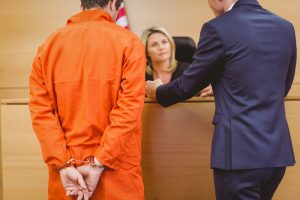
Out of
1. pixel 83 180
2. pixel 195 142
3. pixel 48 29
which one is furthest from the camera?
pixel 48 29

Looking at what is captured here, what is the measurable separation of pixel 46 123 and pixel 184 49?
1.73 meters

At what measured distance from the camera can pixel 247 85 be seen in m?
1.12

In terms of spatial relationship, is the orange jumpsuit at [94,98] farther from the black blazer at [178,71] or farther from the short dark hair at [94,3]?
the black blazer at [178,71]

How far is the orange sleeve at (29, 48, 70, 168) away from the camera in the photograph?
3.64ft

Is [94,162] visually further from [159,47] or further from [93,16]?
[159,47]

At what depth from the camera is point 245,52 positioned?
3.67ft

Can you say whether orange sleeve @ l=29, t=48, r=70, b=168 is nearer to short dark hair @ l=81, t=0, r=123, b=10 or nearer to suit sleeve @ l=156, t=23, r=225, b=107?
short dark hair @ l=81, t=0, r=123, b=10

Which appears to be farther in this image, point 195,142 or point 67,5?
point 67,5

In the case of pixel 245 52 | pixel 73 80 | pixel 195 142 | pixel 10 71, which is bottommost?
pixel 10 71

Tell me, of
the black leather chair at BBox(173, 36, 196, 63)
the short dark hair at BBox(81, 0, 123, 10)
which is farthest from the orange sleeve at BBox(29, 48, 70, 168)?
the black leather chair at BBox(173, 36, 196, 63)

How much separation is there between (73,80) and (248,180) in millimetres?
592

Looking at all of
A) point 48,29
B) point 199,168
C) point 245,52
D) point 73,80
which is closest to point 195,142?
point 199,168

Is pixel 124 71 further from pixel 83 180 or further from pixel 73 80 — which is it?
pixel 83 180

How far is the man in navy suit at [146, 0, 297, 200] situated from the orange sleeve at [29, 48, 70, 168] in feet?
1.52
